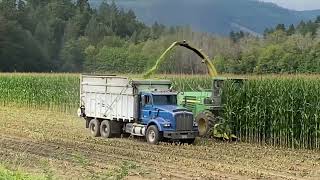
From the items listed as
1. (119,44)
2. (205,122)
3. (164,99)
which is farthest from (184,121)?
(119,44)

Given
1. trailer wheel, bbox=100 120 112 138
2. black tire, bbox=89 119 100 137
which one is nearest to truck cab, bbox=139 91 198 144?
trailer wheel, bbox=100 120 112 138

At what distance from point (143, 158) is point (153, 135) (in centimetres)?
328

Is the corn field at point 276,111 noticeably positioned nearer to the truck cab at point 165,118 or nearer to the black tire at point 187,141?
the black tire at point 187,141

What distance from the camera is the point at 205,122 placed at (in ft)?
68.1

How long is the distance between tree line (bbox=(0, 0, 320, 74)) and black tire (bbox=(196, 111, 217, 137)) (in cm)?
490

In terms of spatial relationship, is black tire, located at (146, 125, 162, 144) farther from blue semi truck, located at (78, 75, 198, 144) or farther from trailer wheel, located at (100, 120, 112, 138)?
trailer wheel, located at (100, 120, 112, 138)

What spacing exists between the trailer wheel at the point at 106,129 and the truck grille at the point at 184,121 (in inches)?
129

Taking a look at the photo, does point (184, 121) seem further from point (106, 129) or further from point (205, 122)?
point (106, 129)

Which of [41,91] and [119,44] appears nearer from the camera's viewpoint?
[41,91]

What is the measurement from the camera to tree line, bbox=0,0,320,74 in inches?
1101

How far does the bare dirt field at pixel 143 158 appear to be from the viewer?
13.0 m

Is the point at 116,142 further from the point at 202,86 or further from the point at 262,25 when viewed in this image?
the point at 262,25

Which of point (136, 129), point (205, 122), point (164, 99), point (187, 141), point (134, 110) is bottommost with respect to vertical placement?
point (187, 141)

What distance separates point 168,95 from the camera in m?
19.5
